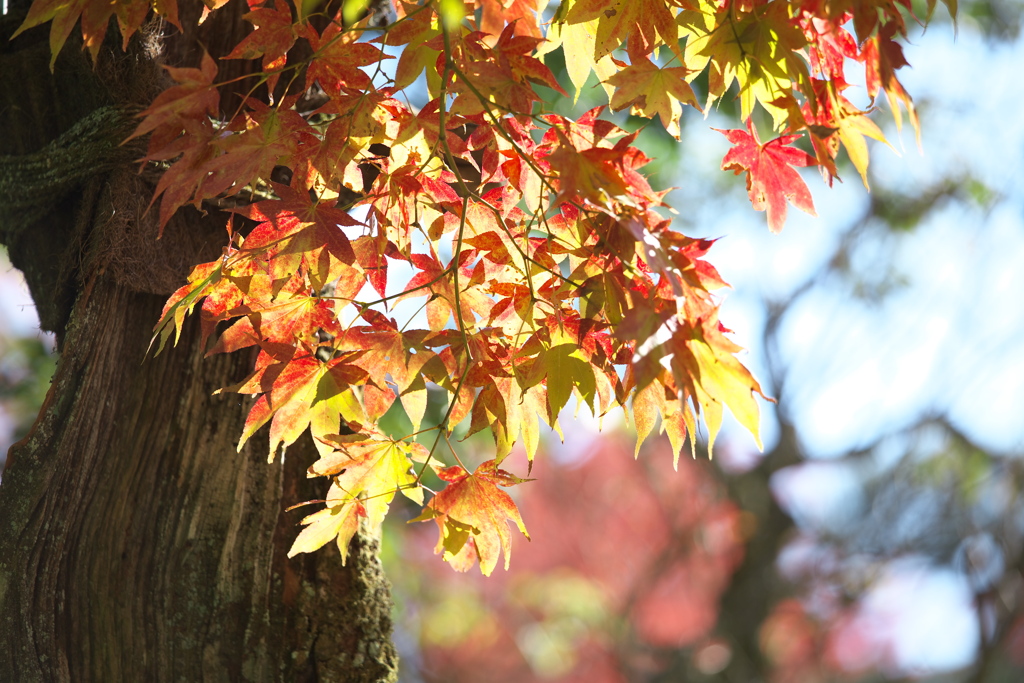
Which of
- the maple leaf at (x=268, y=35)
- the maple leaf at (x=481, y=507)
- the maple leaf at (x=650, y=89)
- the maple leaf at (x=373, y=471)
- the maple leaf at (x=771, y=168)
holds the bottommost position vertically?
the maple leaf at (x=481, y=507)

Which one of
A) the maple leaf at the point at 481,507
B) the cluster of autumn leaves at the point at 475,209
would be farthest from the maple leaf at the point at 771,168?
the maple leaf at the point at 481,507

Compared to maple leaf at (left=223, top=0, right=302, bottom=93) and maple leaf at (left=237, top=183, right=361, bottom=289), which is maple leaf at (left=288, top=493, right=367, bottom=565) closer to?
maple leaf at (left=237, top=183, right=361, bottom=289)

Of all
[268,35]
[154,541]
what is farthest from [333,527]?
[268,35]

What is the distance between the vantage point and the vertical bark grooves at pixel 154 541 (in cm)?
70

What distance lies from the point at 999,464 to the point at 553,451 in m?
3.01

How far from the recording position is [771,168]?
2.25 feet

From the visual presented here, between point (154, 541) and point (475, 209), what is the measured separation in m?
0.46

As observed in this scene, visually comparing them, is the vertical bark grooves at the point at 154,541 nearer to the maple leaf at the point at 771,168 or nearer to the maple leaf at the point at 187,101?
the maple leaf at the point at 187,101

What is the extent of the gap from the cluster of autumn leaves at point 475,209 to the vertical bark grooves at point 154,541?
0.15 metres

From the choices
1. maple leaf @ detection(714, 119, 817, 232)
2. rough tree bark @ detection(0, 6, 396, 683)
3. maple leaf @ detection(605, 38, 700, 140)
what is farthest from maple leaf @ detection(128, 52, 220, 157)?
maple leaf @ detection(714, 119, 817, 232)

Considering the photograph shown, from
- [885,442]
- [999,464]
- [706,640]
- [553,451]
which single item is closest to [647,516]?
[553,451]

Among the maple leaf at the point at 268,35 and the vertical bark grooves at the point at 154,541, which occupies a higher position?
the maple leaf at the point at 268,35

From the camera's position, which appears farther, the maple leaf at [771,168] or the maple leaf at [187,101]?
the maple leaf at [771,168]

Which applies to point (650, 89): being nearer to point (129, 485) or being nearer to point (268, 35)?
point (268, 35)
